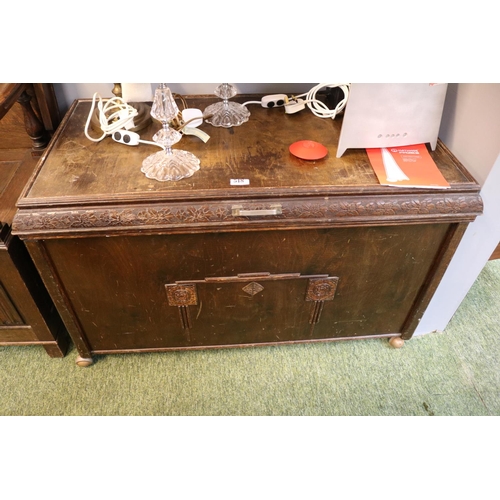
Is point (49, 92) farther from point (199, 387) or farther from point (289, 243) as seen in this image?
point (199, 387)

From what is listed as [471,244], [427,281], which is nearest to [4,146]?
[427,281]

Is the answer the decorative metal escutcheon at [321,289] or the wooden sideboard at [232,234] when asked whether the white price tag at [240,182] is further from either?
the decorative metal escutcheon at [321,289]

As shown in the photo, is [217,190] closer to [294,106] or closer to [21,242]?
[294,106]

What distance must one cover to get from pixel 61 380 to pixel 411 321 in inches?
42.3

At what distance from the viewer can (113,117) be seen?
1.01m

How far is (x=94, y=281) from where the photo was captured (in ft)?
3.15

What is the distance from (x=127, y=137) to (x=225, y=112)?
10.7 inches

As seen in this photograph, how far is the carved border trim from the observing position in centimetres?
83

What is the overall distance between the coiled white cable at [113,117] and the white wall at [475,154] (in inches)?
32.1

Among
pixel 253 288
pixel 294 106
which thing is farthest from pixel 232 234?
pixel 294 106

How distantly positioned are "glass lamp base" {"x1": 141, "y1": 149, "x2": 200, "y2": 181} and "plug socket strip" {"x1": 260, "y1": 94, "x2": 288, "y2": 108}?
1.08ft

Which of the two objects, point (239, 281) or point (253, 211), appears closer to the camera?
point (253, 211)

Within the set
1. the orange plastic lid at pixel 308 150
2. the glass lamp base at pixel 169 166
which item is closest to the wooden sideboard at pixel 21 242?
the glass lamp base at pixel 169 166

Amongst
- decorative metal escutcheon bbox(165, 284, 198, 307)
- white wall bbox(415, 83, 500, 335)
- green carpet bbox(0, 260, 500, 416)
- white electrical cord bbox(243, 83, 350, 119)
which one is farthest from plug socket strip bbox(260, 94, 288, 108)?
green carpet bbox(0, 260, 500, 416)
